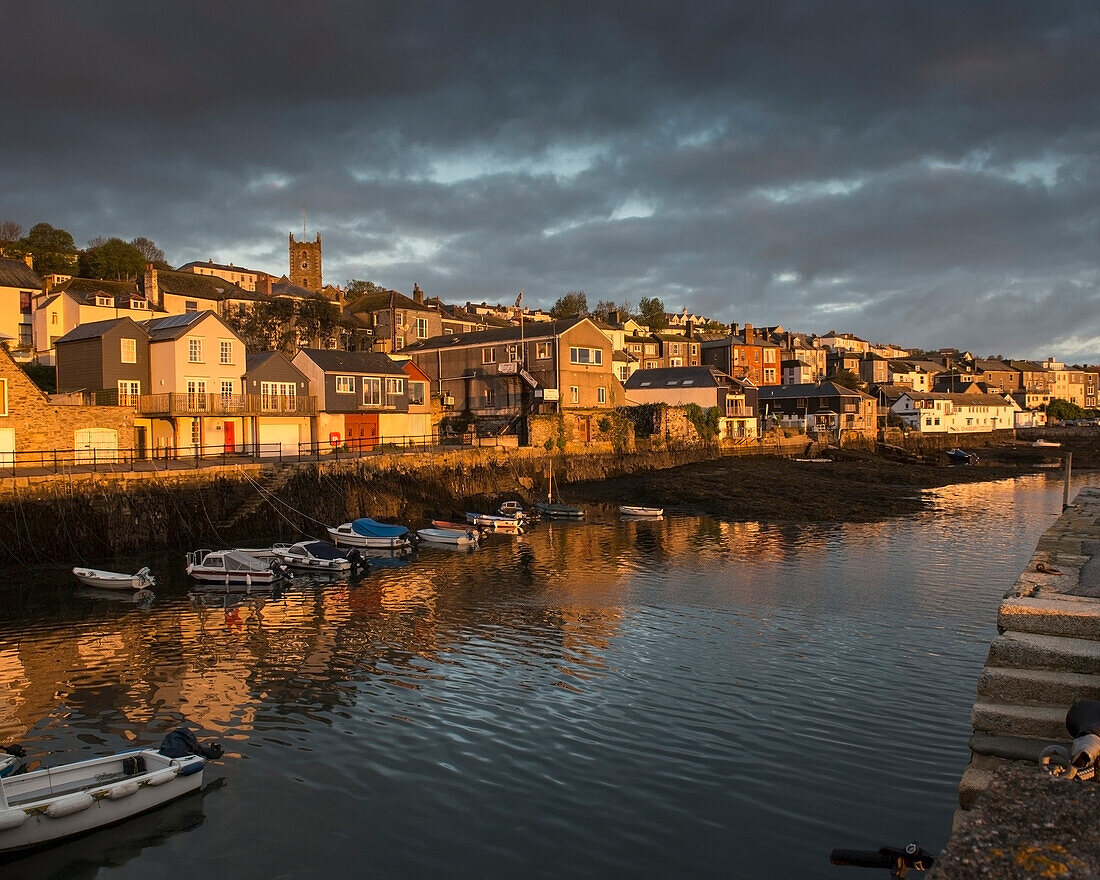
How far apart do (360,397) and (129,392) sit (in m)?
16.8

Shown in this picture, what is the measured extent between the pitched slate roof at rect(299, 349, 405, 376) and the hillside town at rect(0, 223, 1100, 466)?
0.58 ft

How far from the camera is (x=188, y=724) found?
17922 mm

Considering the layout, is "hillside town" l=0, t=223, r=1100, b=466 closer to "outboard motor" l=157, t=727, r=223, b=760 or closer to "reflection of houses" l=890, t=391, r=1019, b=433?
"reflection of houses" l=890, t=391, r=1019, b=433

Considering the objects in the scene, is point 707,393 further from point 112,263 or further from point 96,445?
point 112,263

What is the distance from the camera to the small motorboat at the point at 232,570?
3303 centimetres

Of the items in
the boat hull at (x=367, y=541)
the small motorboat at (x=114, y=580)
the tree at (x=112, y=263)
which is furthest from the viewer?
the tree at (x=112, y=263)

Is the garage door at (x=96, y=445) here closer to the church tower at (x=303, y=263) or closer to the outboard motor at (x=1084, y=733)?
the outboard motor at (x=1084, y=733)

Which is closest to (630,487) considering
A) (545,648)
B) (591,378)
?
(591,378)

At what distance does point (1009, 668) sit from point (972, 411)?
139694mm

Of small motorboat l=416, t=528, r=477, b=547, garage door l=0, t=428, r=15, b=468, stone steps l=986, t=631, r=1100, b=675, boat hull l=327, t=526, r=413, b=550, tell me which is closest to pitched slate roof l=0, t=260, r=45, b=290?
garage door l=0, t=428, r=15, b=468

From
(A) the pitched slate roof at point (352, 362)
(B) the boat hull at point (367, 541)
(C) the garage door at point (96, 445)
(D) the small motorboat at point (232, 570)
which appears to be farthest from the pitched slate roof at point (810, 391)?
(D) the small motorboat at point (232, 570)

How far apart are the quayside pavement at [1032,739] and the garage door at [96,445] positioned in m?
46.9

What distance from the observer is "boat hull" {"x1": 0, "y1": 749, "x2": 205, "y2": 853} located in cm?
1287

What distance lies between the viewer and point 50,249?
101 metres
